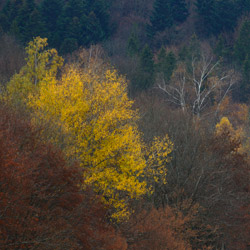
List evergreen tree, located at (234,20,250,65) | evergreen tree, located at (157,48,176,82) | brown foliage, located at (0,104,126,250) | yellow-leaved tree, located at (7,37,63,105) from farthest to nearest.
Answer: evergreen tree, located at (234,20,250,65), evergreen tree, located at (157,48,176,82), yellow-leaved tree, located at (7,37,63,105), brown foliage, located at (0,104,126,250)

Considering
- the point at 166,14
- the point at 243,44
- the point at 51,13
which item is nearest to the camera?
the point at 51,13

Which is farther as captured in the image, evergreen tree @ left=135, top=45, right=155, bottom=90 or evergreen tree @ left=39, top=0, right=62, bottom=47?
evergreen tree @ left=39, top=0, right=62, bottom=47

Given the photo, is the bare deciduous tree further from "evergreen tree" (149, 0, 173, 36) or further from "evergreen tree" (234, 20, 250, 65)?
"evergreen tree" (149, 0, 173, 36)

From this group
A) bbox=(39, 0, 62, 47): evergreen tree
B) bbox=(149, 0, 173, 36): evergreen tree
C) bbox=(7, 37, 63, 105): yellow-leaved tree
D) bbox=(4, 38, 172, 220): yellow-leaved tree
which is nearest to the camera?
bbox=(4, 38, 172, 220): yellow-leaved tree

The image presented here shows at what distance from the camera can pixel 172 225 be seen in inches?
1000

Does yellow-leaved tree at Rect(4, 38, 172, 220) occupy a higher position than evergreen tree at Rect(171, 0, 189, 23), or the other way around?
evergreen tree at Rect(171, 0, 189, 23)

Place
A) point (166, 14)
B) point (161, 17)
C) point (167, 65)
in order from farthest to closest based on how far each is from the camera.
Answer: point (166, 14)
point (161, 17)
point (167, 65)

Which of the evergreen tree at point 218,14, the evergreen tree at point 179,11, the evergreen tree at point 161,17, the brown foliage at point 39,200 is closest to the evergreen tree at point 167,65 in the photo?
the evergreen tree at point 161,17

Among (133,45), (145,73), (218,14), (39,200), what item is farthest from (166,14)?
(39,200)

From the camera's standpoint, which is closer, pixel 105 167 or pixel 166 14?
pixel 105 167

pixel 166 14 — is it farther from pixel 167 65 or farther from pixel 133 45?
pixel 167 65

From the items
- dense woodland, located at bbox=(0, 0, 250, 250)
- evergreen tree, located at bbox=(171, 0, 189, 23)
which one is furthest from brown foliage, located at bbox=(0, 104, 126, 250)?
evergreen tree, located at bbox=(171, 0, 189, 23)

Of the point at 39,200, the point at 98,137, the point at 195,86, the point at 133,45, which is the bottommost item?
the point at 39,200

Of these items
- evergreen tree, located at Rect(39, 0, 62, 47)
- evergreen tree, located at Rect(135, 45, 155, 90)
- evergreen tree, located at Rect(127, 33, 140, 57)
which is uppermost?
evergreen tree, located at Rect(39, 0, 62, 47)
